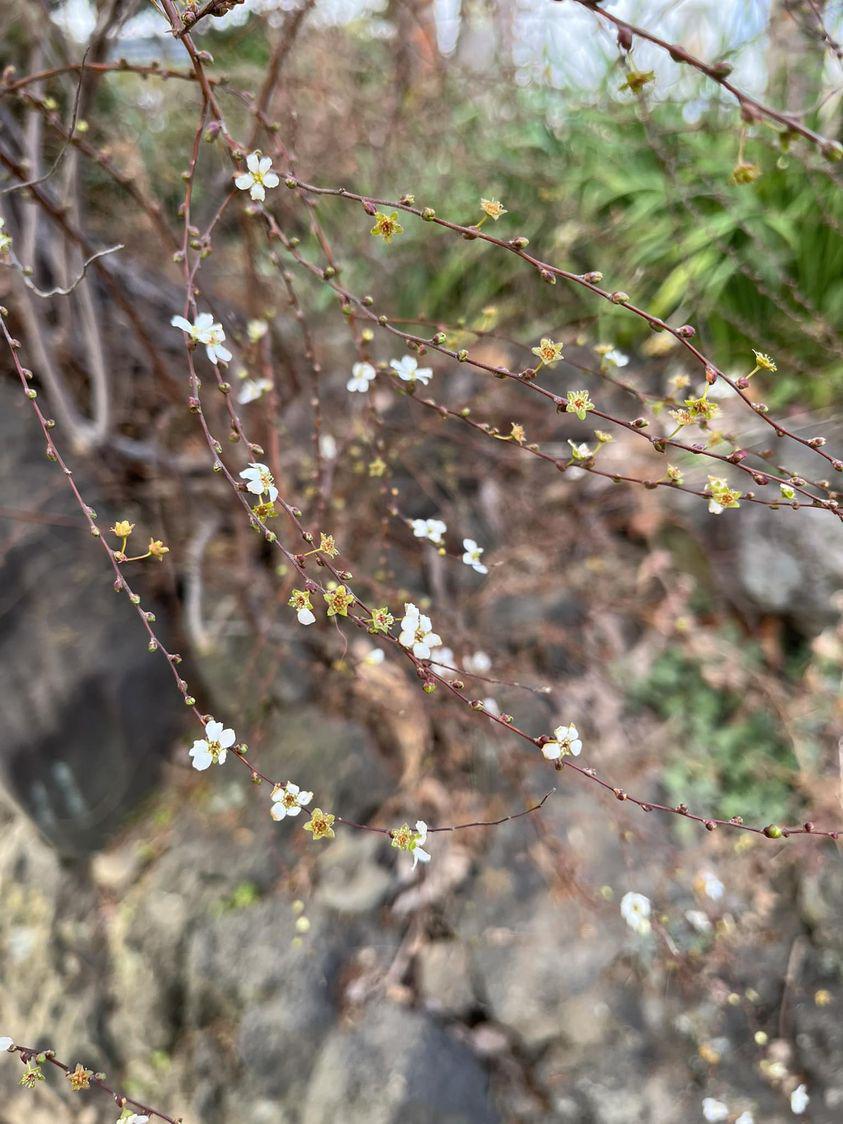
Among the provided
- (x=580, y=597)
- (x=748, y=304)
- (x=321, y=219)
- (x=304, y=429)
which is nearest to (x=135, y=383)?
(x=304, y=429)

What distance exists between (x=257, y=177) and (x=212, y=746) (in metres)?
0.69

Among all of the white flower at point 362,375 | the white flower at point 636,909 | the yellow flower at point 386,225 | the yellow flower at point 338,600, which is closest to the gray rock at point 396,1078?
the white flower at point 636,909

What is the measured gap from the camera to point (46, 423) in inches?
33.5

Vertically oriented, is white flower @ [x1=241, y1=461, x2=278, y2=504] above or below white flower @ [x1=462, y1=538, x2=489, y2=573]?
above

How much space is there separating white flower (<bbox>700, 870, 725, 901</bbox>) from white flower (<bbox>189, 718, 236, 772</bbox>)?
46.1 inches

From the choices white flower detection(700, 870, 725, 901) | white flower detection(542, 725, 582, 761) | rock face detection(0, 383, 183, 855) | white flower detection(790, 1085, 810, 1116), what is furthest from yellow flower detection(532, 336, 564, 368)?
rock face detection(0, 383, 183, 855)

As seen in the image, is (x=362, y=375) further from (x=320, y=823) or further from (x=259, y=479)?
(x=320, y=823)

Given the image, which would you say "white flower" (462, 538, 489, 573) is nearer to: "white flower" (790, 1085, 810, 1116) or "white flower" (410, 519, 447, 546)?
"white flower" (410, 519, 447, 546)

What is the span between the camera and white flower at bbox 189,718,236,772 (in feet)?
2.87

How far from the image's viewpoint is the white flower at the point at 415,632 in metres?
0.95

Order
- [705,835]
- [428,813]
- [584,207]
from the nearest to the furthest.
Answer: [705,835] → [428,813] → [584,207]

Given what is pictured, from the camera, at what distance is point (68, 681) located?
6.84ft

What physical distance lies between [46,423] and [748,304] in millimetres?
2138

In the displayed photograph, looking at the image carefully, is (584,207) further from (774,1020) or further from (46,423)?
(774,1020)
